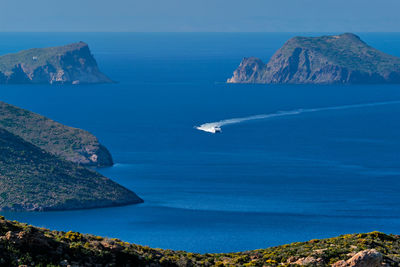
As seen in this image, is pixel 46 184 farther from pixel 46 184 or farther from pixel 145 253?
pixel 145 253

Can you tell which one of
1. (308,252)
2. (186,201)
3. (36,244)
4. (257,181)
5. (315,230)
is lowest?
(36,244)

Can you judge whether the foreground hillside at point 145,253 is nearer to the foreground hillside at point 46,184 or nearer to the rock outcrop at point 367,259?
the rock outcrop at point 367,259

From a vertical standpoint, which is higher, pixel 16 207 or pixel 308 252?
pixel 16 207

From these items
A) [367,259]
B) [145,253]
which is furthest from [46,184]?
[367,259]

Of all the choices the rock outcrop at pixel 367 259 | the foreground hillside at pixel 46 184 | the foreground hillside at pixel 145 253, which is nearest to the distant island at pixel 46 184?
the foreground hillside at pixel 46 184

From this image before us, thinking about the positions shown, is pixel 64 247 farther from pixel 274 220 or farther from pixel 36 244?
pixel 274 220

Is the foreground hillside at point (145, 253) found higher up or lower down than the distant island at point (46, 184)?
lower down

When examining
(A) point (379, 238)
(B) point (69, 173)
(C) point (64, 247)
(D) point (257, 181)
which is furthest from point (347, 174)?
(C) point (64, 247)
